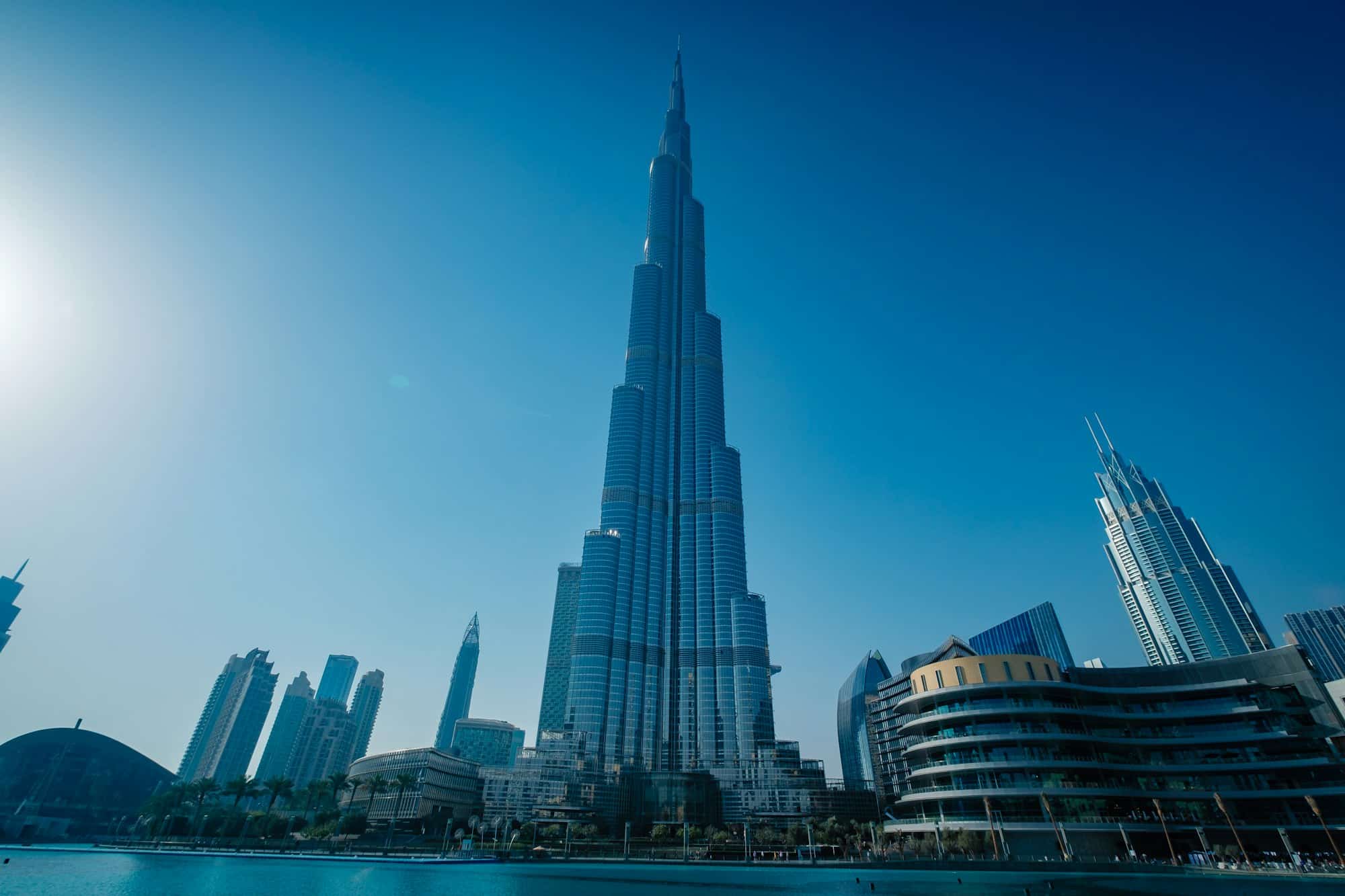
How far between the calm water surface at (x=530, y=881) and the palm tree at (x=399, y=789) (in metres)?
60.2

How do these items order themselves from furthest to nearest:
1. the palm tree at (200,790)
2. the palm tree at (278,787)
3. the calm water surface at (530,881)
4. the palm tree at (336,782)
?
A: the palm tree at (336,782), the palm tree at (200,790), the palm tree at (278,787), the calm water surface at (530,881)

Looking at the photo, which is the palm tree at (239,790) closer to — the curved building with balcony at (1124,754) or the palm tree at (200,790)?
the palm tree at (200,790)

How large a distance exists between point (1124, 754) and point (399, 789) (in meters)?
187

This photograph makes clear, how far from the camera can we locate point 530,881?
68875mm

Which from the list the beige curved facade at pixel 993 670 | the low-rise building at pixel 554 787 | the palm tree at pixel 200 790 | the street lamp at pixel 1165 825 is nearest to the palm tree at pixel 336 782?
the palm tree at pixel 200 790

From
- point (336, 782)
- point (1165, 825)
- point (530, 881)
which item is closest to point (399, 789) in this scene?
point (336, 782)

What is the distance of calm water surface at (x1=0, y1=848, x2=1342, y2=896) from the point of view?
54812 millimetres

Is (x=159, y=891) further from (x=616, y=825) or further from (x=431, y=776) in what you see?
(x=431, y=776)

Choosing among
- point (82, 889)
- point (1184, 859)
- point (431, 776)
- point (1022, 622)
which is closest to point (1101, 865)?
point (1184, 859)

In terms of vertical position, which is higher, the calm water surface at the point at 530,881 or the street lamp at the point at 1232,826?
the street lamp at the point at 1232,826

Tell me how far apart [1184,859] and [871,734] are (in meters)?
100.0

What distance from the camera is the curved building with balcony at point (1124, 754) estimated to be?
89938 millimetres

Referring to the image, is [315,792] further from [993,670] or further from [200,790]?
[993,670]

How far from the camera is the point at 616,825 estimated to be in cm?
17812
